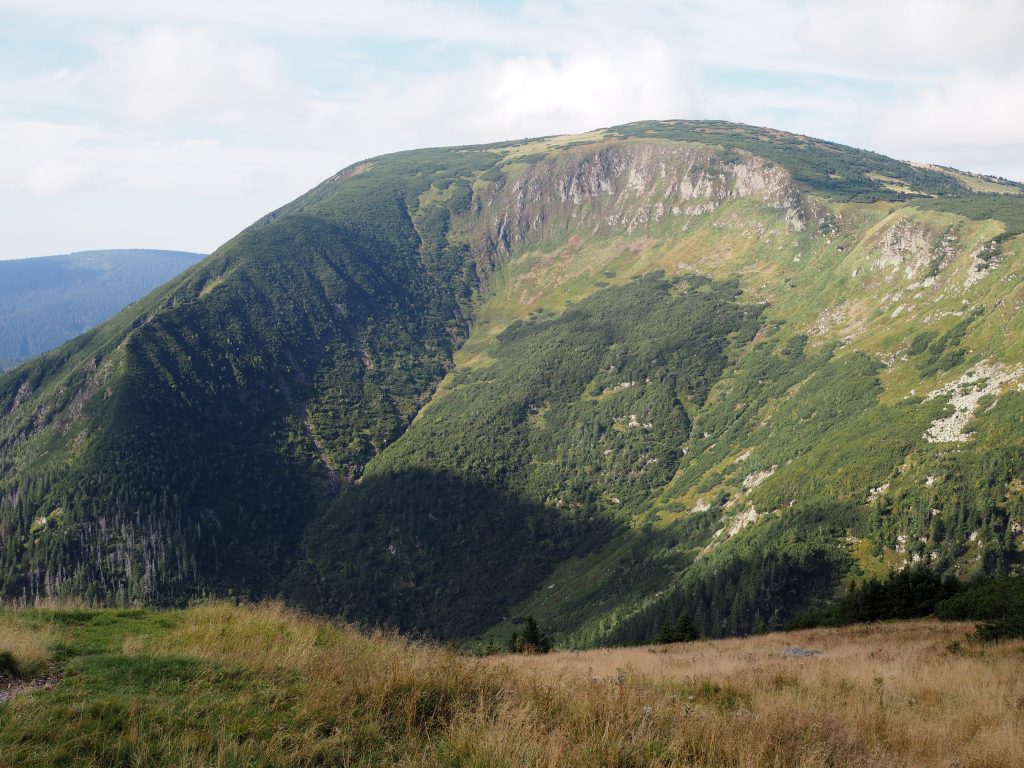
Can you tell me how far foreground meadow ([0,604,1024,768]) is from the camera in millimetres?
7660

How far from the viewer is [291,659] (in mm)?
11352

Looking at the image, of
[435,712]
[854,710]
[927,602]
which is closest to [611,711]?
[435,712]

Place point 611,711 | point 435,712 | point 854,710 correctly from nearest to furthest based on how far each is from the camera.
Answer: point 611,711 → point 435,712 → point 854,710

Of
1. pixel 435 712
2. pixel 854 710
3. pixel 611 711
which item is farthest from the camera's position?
pixel 854 710

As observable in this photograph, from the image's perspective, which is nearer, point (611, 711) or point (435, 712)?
point (611, 711)

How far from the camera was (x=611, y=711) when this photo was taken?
8.79 metres

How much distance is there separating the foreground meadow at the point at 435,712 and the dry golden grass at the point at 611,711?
0.11ft

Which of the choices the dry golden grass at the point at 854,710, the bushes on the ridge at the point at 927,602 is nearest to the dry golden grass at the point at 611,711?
the dry golden grass at the point at 854,710

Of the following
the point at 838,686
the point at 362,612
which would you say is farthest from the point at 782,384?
the point at 838,686

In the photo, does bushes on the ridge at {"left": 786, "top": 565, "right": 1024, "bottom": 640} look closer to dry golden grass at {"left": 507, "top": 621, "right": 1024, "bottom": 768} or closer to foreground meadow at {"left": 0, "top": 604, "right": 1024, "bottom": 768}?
dry golden grass at {"left": 507, "top": 621, "right": 1024, "bottom": 768}

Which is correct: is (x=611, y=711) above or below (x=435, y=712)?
above

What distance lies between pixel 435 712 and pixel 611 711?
2.58 metres

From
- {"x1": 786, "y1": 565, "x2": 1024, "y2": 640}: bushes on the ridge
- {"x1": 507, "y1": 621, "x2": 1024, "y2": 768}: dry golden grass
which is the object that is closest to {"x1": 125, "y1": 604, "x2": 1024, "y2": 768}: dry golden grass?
{"x1": 507, "y1": 621, "x2": 1024, "y2": 768}: dry golden grass

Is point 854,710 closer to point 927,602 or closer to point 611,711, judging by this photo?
point 611,711
